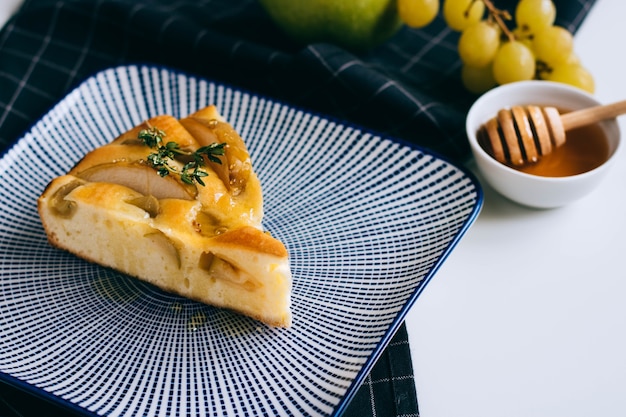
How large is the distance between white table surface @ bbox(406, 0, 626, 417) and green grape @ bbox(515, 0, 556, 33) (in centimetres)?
55

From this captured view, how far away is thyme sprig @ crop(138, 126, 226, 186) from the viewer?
191 centimetres

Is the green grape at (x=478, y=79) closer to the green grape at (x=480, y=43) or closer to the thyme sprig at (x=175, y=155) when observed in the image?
the green grape at (x=480, y=43)

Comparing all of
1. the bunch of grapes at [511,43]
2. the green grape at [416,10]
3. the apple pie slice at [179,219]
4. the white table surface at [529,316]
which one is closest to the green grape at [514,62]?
the bunch of grapes at [511,43]

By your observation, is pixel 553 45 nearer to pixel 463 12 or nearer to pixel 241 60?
pixel 463 12

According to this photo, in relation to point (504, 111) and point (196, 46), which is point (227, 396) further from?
point (196, 46)

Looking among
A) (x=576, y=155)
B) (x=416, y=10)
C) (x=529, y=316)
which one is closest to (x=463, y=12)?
(x=416, y=10)

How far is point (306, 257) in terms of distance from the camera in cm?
203

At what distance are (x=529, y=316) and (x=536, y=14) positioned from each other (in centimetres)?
109

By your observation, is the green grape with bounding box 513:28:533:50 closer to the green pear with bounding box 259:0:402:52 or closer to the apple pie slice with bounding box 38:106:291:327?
the green pear with bounding box 259:0:402:52

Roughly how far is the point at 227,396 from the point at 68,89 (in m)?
1.43

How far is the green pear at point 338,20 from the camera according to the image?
254 cm

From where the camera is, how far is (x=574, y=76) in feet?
7.91

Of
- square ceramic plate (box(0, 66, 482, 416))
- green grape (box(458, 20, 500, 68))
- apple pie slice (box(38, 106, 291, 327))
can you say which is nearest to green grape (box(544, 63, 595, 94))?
green grape (box(458, 20, 500, 68))

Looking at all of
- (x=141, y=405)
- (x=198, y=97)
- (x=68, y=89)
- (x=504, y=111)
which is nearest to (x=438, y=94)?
(x=504, y=111)
